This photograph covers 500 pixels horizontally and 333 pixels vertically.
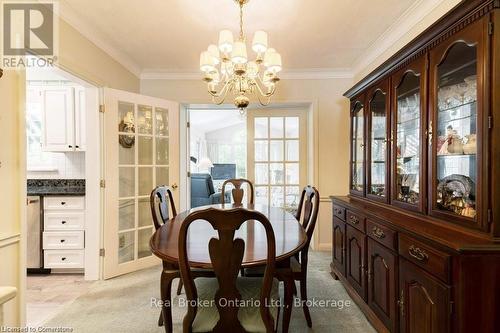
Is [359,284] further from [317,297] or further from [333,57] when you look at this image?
[333,57]

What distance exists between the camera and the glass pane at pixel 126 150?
281cm

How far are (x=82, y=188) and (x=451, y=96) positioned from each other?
344cm

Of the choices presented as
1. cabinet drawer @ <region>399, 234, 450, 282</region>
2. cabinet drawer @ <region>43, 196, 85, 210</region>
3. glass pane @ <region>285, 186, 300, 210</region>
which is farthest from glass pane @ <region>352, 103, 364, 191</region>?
cabinet drawer @ <region>43, 196, 85, 210</region>

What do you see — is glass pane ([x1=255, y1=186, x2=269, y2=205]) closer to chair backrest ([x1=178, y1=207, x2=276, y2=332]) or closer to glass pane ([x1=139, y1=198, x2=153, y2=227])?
glass pane ([x1=139, y1=198, x2=153, y2=227])

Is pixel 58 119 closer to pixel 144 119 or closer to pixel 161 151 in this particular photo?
pixel 144 119

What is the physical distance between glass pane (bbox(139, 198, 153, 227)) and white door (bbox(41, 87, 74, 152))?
99 centimetres

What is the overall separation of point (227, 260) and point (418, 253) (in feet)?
3.23

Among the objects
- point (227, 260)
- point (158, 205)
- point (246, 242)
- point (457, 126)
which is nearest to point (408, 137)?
point (457, 126)

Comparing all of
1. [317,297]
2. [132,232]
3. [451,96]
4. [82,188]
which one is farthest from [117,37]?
[317,297]

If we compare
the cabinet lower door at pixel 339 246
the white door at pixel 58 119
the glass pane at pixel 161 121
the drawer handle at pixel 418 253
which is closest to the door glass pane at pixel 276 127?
the glass pane at pixel 161 121

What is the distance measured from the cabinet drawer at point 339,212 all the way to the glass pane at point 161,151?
2.04m

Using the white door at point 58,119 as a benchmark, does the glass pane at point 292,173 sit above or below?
below

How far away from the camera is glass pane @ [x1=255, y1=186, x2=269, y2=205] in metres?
3.82

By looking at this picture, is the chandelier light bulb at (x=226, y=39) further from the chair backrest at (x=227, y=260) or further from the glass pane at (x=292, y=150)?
the glass pane at (x=292, y=150)
